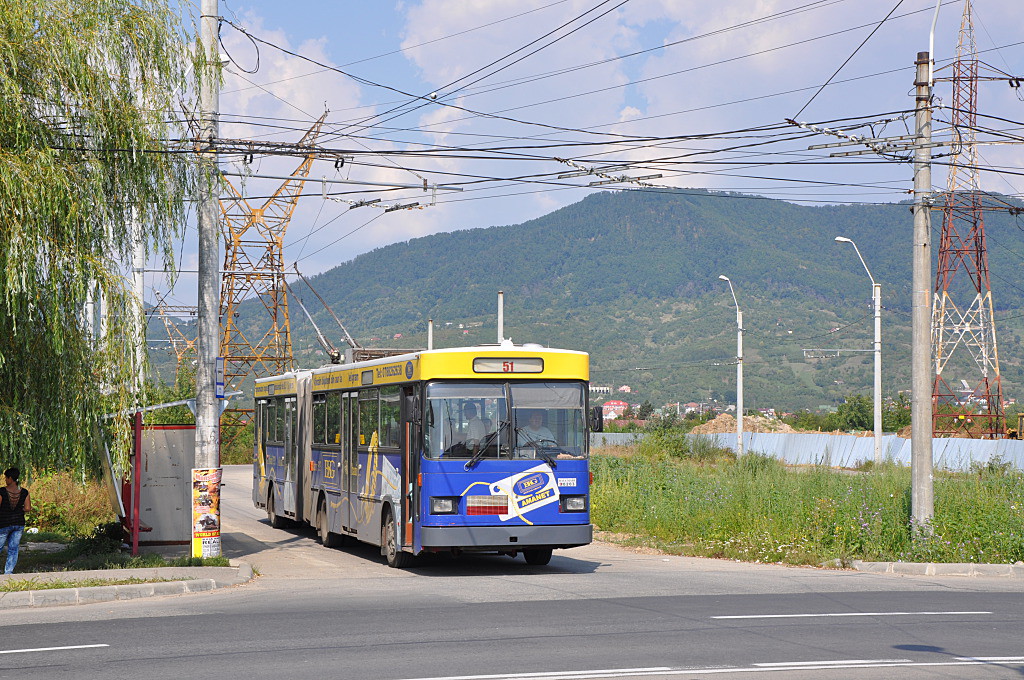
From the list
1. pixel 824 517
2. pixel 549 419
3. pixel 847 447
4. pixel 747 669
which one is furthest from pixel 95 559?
pixel 847 447

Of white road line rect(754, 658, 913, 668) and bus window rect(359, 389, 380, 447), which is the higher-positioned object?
bus window rect(359, 389, 380, 447)

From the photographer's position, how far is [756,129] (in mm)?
22469

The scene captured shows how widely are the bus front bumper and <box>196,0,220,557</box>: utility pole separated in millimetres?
3514

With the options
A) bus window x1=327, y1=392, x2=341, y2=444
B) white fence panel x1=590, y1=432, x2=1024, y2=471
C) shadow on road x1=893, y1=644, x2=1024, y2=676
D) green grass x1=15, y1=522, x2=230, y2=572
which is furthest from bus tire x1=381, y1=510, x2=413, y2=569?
white fence panel x1=590, y1=432, x2=1024, y2=471

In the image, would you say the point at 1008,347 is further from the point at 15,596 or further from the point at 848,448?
the point at 15,596

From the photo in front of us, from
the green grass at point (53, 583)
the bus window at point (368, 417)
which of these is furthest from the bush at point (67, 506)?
the green grass at point (53, 583)

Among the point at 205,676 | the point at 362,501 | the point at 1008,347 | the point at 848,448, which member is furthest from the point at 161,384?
the point at 1008,347

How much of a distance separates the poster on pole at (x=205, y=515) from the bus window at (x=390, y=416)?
261 centimetres

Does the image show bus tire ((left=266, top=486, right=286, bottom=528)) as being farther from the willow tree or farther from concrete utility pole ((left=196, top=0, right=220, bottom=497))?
the willow tree

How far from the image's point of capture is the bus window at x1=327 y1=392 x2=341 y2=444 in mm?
21750

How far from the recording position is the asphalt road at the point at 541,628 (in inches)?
383

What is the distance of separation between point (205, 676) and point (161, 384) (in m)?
8.26

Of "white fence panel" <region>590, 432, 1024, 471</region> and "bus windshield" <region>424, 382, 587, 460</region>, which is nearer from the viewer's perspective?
"bus windshield" <region>424, 382, 587, 460</region>

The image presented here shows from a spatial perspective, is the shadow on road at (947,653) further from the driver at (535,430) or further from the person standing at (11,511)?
the person standing at (11,511)
